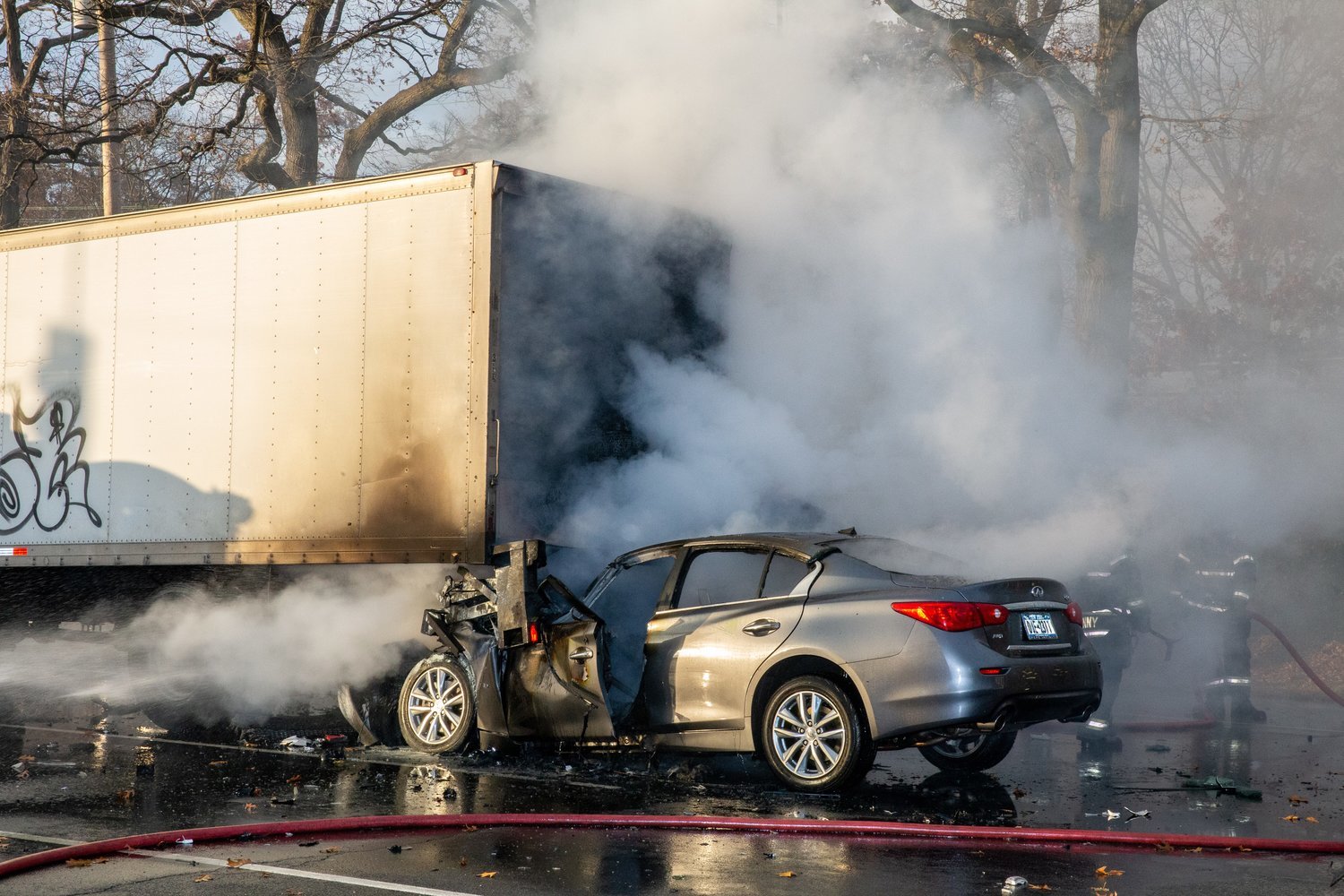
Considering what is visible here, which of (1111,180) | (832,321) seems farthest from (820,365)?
(1111,180)

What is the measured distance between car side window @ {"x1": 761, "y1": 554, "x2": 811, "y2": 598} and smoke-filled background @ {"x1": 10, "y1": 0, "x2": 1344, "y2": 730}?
1.99m

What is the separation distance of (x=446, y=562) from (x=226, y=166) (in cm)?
1854

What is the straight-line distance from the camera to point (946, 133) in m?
14.0

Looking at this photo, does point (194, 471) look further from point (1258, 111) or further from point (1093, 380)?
point (1258, 111)

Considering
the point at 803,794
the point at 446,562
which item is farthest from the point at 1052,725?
the point at 446,562

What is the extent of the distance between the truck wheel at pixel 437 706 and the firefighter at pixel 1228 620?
23.4ft

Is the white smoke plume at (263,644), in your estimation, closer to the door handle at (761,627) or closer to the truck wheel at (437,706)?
the truck wheel at (437,706)

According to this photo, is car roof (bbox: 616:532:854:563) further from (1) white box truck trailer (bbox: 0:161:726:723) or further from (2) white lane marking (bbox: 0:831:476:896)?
(2) white lane marking (bbox: 0:831:476:896)

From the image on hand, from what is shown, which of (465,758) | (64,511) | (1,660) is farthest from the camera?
(1,660)

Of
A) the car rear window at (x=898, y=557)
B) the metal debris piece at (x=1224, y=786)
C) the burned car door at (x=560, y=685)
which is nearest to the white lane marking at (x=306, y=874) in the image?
the burned car door at (x=560, y=685)

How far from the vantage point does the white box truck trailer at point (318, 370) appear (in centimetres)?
945

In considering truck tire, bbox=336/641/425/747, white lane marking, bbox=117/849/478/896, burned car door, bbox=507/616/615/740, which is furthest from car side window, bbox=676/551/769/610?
white lane marking, bbox=117/849/478/896

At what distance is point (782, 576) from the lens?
27.2 feet

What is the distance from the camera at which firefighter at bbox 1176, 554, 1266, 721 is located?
41.4 feet
